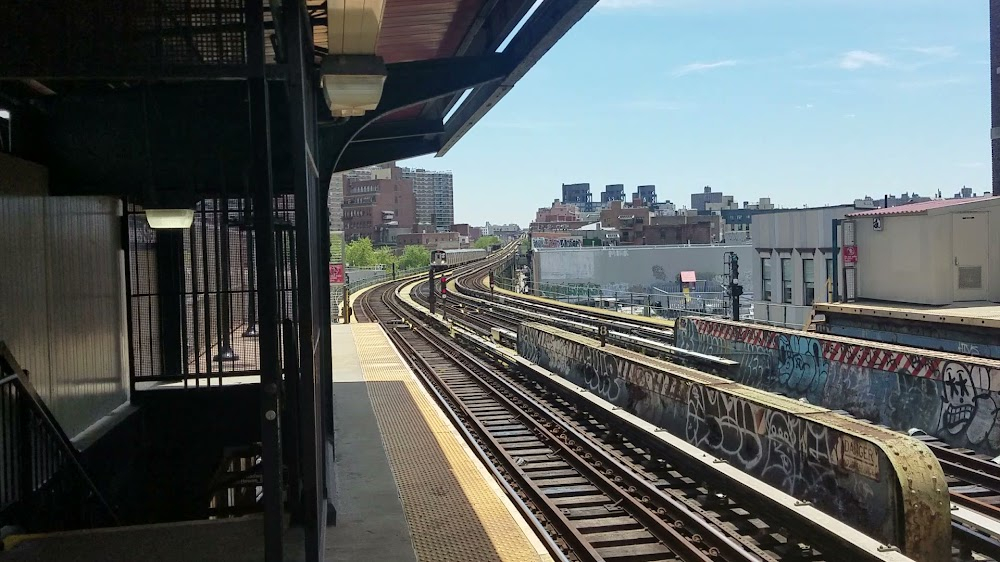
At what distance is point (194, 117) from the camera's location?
7.14m

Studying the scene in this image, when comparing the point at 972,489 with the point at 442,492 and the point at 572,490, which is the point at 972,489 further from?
the point at 442,492

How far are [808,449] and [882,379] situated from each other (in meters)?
4.88

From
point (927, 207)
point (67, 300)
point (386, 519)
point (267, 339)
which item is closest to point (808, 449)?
point (386, 519)

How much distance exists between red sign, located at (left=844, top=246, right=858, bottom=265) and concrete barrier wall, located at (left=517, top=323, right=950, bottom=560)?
6142 millimetres

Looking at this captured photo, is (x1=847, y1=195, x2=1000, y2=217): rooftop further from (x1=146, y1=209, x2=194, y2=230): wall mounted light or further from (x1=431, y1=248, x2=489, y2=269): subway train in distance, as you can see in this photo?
(x1=431, y1=248, x2=489, y2=269): subway train in distance

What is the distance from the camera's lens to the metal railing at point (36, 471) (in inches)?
236

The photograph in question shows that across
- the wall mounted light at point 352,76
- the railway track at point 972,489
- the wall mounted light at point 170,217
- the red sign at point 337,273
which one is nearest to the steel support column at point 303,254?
the wall mounted light at point 352,76

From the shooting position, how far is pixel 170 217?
7.18 meters

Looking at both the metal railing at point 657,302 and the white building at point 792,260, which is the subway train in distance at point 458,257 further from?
the white building at point 792,260

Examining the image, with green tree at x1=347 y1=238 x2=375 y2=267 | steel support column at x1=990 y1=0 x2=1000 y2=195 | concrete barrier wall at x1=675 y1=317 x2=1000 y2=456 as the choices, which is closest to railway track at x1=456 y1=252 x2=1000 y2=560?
concrete barrier wall at x1=675 y1=317 x2=1000 y2=456

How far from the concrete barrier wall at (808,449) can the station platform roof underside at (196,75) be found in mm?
4551

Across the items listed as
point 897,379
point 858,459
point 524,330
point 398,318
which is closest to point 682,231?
point 398,318

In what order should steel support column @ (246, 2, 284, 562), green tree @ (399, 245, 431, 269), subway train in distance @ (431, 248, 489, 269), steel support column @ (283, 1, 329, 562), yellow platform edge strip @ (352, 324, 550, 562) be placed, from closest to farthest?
1. steel support column @ (246, 2, 284, 562)
2. steel support column @ (283, 1, 329, 562)
3. yellow platform edge strip @ (352, 324, 550, 562)
4. subway train in distance @ (431, 248, 489, 269)
5. green tree @ (399, 245, 431, 269)

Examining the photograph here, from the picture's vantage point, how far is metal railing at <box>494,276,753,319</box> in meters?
27.2
